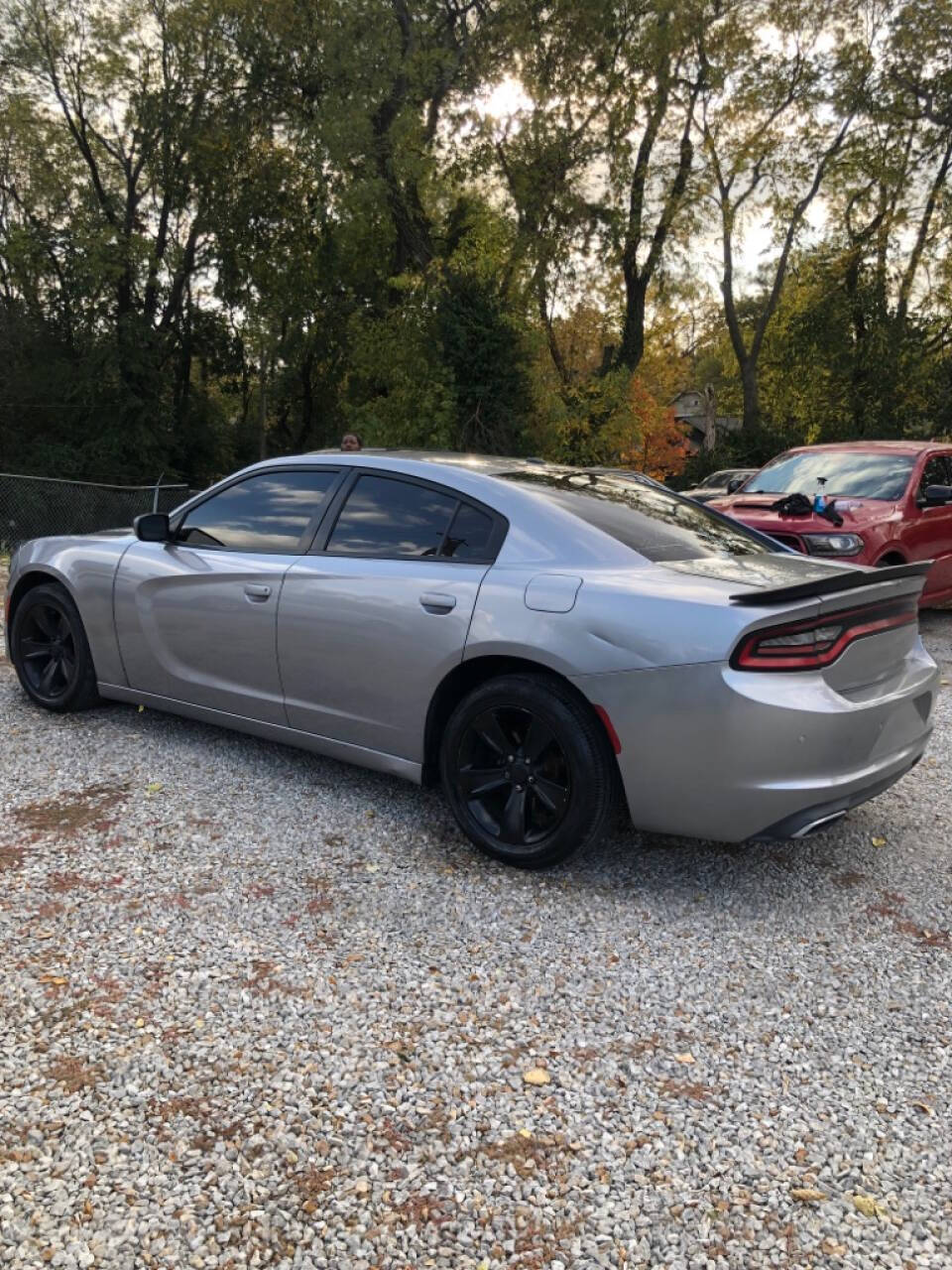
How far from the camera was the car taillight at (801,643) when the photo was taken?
2.85 meters

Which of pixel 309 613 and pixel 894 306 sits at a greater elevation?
pixel 894 306

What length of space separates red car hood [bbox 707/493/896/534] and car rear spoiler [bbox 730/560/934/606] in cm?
395

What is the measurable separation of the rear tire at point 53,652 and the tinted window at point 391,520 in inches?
73.9

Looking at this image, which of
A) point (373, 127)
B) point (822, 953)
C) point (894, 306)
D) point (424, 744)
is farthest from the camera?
point (894, 306)

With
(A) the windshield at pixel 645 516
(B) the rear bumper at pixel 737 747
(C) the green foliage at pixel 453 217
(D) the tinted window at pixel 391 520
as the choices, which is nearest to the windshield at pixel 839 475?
(A) the windshield at pixel 645 516

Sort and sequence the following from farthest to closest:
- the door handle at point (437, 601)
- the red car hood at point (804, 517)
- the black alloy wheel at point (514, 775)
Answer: the red car hood at point (804, 517)
the door handle at point (437, 601)
the black alloy wheel at point (514, 775)

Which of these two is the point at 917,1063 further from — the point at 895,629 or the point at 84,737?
the point at 84,737

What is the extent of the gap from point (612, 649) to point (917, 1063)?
4.69 ft

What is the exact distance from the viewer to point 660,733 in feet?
9.70

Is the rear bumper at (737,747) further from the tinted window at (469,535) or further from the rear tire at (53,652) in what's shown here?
the rear tire at (53,652)

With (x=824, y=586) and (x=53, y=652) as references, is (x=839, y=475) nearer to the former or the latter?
(x=824, y=586)

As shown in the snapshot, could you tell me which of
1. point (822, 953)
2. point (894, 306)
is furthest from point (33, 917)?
point (894, 306)

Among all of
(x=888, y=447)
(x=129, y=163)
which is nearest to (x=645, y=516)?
(x=888, y=447)

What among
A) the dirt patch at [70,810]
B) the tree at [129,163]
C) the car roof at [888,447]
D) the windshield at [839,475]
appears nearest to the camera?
the dirt patch at [70,810]
